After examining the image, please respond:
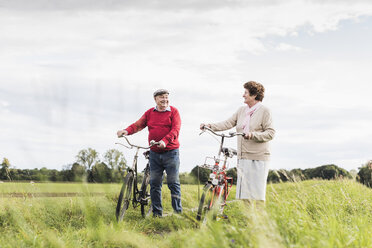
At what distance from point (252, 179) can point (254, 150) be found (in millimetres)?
433

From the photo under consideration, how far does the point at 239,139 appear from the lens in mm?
5797

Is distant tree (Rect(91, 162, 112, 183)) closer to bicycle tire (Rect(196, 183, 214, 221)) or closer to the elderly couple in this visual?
the elderly couple

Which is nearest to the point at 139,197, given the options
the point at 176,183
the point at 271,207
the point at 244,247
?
the point at 176,183

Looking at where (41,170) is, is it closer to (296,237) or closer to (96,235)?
(96,235)

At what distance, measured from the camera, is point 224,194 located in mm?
6328

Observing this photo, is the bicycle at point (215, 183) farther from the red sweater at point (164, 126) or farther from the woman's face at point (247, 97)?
the red sweater at point (164, 126)

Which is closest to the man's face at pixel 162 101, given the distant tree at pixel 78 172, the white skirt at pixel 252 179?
the white skirt at pixel 252 179

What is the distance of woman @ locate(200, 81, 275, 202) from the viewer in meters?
5.60

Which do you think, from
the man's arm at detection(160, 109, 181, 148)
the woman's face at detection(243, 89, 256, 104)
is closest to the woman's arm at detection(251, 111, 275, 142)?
the woman's face at detection(243, 89, 256, 104)

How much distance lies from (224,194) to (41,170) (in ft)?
9.56

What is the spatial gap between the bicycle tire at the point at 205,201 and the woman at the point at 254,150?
424 mm

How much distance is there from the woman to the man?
1.50 metres

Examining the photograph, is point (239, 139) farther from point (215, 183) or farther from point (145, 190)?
point (145, 190)

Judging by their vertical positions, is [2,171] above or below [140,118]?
below
